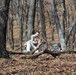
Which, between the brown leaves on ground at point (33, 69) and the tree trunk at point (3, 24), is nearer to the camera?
the brown leaves on ground at point (33, 69)

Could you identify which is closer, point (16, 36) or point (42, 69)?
point (42, 69)

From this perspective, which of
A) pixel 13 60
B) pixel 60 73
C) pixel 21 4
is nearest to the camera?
pixel 60 73

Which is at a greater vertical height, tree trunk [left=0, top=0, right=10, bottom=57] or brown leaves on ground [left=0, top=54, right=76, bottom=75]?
tree trunk [left=0, top=0, right=10, bottom=57]

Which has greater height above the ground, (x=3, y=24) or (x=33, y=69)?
(x=3, y=24)

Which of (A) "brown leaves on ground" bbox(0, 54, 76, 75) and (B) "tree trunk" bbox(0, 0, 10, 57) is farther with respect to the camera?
(B) "tree trunk" bbox(0, 0, 10, 57)

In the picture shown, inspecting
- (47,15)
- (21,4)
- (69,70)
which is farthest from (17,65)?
(47,15)

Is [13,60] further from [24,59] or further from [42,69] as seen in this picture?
[42,69]

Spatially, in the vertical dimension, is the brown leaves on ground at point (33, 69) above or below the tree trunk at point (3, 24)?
below

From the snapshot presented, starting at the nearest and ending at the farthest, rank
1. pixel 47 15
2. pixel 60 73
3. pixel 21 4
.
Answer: pixel 60 73 < pixel 21 4 < pixel 47 15

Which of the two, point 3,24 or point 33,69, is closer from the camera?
point 33,69

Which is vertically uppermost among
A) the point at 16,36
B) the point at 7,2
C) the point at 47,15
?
the point at 7,2

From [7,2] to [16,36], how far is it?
196ft

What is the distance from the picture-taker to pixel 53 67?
845 cm

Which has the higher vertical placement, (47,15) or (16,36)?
(47,15)
